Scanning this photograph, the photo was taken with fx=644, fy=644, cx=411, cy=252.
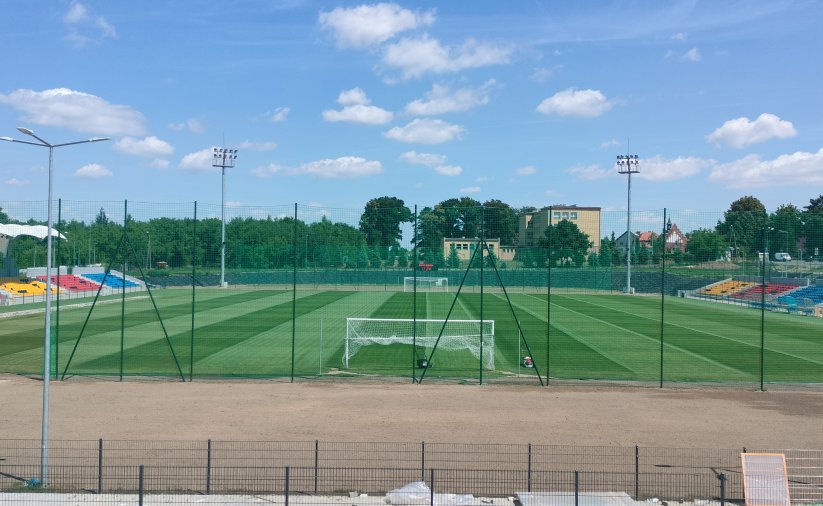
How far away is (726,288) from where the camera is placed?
62781mm

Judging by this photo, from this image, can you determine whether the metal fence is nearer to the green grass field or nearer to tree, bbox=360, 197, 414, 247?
the green grass field

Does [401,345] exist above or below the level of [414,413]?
above

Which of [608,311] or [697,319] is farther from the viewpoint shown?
[608,311]

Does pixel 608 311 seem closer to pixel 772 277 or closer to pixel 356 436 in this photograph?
pixel 772 277

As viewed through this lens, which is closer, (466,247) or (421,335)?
(421,335)

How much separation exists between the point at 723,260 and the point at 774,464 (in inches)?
1523

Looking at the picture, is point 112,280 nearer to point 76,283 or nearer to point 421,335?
point 76,283

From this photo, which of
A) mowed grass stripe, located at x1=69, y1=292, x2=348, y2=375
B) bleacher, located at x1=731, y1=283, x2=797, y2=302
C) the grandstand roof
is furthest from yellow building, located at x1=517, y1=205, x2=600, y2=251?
the grandstand roof

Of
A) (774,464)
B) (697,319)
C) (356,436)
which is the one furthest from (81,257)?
(774,464)

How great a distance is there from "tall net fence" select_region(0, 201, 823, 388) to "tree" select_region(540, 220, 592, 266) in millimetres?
220

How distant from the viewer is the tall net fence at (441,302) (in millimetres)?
26516

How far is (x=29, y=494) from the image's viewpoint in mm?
12641

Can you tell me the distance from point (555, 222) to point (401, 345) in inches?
538

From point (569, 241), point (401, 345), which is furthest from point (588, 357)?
point (569, 241)
